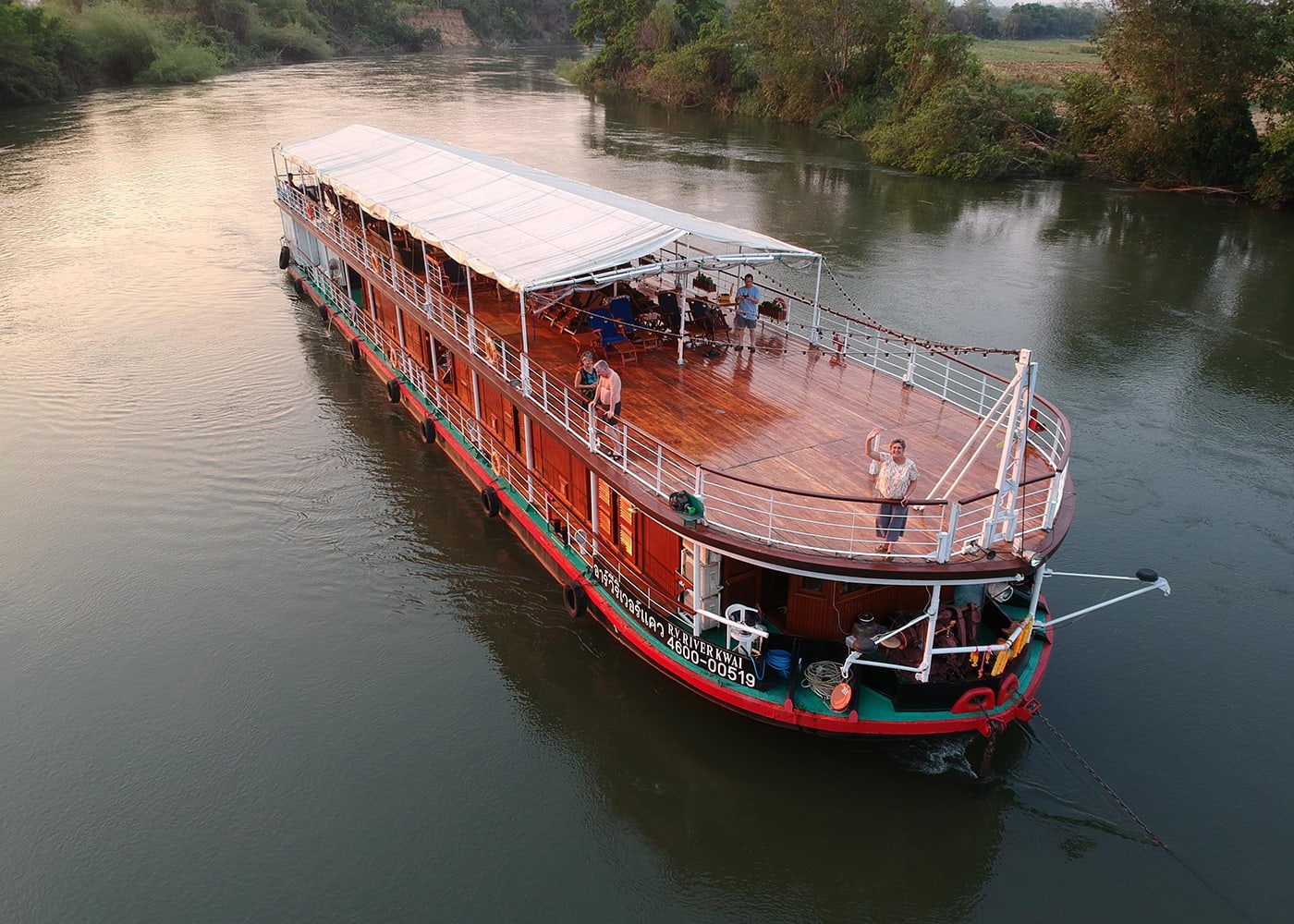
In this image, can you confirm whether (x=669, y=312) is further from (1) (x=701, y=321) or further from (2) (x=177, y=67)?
(2) (x=177, y=67)


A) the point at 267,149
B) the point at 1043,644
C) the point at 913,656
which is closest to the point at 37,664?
the point at 913,656

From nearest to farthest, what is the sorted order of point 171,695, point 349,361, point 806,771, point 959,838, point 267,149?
point 959,838
point 806,771
point 171,695
point 349,361
point 267,149

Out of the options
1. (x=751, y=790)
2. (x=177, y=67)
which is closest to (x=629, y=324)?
(x=751, y=790)

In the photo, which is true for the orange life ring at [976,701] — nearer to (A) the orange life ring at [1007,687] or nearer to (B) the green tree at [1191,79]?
(A) the orange life ring at [1007,687]

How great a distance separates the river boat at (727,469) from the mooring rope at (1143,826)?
1301 millimetres

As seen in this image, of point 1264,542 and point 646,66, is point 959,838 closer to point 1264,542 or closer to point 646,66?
point 1264,542

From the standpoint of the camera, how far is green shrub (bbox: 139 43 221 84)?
7612 cm

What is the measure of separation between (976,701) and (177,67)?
285 ft

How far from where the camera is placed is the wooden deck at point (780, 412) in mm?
Result: 12055

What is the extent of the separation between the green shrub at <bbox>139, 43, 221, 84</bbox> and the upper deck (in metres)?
72.7

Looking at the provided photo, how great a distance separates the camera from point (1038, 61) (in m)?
80.9

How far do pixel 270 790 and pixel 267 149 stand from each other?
46.9 m

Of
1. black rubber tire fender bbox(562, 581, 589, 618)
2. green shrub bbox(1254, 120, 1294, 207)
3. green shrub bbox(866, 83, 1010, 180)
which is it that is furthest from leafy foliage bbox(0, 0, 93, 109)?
green shrub bbox(1254, 120, 1294, 207)

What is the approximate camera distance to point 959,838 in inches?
426
